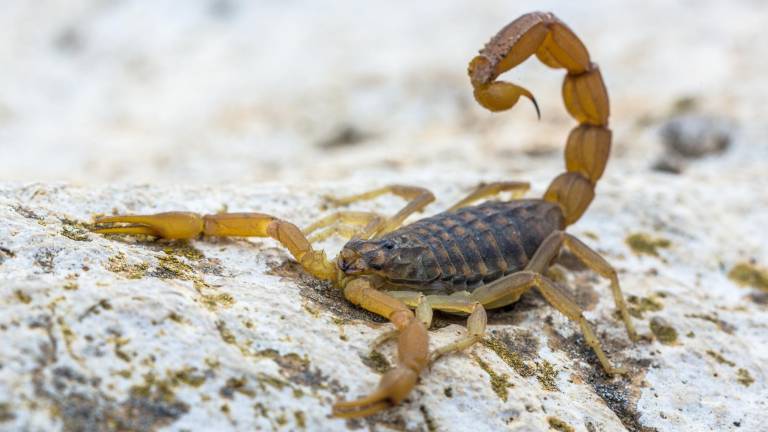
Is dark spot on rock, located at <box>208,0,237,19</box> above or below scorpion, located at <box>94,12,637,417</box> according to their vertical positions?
above

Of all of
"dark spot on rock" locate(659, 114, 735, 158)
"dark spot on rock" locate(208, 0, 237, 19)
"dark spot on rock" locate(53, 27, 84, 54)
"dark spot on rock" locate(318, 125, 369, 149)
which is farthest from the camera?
"dark spot on rock" locate(208, 0, 237, 19)

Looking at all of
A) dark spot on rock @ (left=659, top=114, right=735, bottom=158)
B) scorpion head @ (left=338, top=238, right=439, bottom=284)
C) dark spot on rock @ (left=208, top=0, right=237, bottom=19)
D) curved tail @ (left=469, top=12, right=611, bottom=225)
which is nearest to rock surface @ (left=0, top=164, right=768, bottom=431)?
scorpion head @ (left=338, top=238, right=439, bottom=284)

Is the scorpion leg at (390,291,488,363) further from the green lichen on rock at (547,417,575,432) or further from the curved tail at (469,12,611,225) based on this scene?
the curved tail at (469,12,611,225)

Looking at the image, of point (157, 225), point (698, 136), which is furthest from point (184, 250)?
point (698, 136)

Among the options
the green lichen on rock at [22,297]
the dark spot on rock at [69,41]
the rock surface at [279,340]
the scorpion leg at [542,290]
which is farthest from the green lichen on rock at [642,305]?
the dark spot on rock at [69,41]

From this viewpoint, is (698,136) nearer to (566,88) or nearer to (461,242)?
(566,88)

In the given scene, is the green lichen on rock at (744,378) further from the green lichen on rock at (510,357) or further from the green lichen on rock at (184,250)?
the green lichen on rock at (184,250)
